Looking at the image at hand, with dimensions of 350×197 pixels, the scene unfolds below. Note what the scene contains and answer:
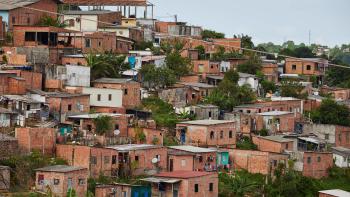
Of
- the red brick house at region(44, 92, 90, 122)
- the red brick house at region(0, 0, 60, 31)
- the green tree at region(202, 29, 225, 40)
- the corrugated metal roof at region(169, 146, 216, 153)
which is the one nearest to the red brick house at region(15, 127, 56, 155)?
the red brick house at region(44, 92, 90, 122)

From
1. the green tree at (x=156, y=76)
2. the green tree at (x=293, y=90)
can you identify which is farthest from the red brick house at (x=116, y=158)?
the green tree at (x=293, y=90)

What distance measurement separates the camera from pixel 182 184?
3453 cm

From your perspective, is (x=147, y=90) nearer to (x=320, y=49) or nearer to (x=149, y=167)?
(x=149, y=167)

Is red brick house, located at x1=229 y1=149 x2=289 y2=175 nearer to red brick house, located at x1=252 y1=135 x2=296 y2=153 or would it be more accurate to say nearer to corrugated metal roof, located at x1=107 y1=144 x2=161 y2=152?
red brick house, located at x1=252 y1=135 x2=296 y2=153

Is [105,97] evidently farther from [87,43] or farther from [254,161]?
[254,161]

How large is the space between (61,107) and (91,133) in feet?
7.47

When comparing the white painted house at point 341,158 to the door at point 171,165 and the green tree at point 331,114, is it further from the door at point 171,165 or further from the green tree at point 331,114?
the door at point 171,165

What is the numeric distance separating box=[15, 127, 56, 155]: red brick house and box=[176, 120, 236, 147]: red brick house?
23.1ft

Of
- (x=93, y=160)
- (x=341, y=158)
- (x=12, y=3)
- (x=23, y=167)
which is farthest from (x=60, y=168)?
(x=12, y=3)

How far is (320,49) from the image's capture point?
282 ft

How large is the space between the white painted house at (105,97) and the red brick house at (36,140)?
6.76 m

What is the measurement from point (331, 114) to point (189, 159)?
12.2m

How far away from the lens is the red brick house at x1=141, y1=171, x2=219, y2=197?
3444 centimetres

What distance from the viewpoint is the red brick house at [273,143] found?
1641 inches
